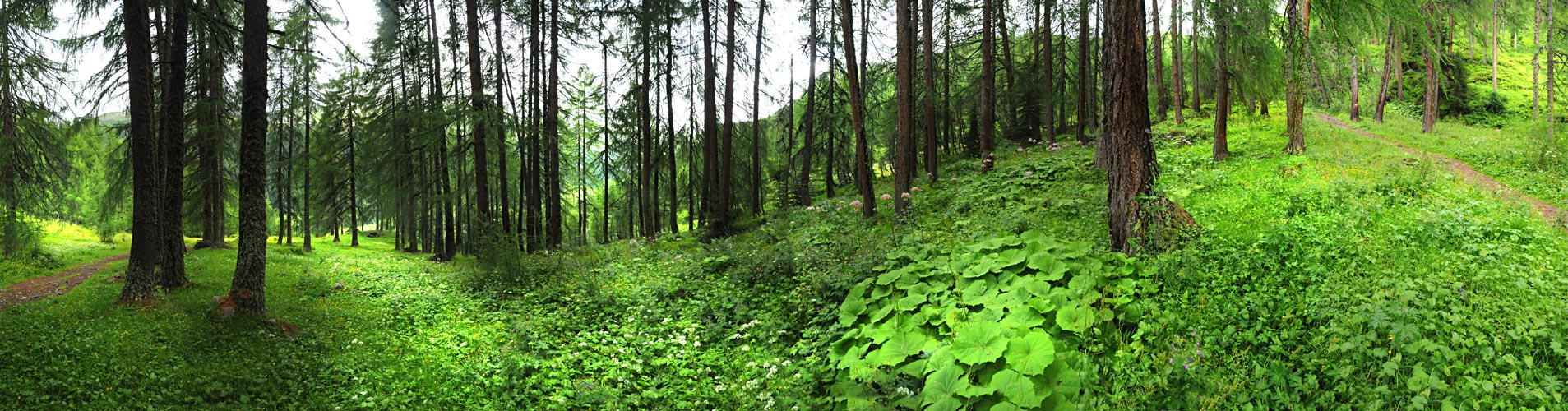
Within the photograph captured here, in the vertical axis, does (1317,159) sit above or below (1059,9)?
below

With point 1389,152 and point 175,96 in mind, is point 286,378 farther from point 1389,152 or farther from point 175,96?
point 1389,152

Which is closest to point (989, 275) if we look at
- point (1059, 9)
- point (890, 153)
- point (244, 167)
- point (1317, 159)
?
point (244, 167)

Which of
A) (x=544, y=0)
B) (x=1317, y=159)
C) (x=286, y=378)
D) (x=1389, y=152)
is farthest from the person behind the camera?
(x=544, y=0)

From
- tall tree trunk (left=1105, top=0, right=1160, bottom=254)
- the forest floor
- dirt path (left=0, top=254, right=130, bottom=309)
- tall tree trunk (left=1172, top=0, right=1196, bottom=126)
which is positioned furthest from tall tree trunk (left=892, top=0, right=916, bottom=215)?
tall tree trunk (left=1172, top=0, right=1196, bottom=126)

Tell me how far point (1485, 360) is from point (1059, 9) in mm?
18932

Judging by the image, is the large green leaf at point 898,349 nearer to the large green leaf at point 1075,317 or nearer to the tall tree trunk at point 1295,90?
the large green leaf at point 1075,317

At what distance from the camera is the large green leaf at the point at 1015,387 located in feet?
11.9

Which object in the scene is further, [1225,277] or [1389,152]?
[1389,152]

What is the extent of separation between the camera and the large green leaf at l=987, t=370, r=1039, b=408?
3615mm

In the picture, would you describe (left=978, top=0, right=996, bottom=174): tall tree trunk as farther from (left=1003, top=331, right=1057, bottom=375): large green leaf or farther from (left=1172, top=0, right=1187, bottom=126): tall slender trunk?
(left=1003, top=331, right=1057, bottom=375): large green leaf

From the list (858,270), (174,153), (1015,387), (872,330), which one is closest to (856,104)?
(858,270)

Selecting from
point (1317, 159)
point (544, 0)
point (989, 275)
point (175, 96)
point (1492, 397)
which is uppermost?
point (544, 0)

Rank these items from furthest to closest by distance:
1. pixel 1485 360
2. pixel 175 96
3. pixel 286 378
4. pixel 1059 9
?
pixel 1059 9 → pixel 175 96 → pixel 286 378 → pixel 1485 360

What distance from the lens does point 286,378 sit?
5.64 meters
